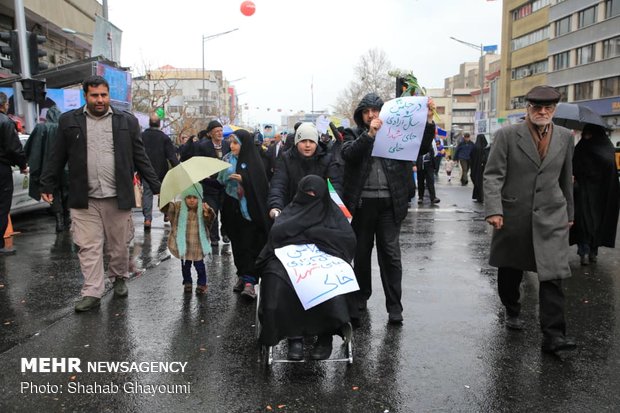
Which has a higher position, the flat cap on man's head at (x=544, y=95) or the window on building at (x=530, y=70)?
the window on building at (x=530, y=70)

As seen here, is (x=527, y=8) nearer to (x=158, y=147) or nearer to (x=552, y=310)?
(x=158, y=147)

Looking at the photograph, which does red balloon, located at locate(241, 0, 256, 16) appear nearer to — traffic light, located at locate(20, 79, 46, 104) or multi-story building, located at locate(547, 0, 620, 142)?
traffic light, located at locate(20, 79, 46, 104)

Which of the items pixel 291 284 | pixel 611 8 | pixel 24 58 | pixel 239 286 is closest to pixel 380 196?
pixel 291 284

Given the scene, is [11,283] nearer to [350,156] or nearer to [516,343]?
[350,156]

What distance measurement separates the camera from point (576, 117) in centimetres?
697

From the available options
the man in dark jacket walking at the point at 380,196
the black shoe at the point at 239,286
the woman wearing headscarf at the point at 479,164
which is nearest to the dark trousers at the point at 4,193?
the black shoe at the point at 239,286

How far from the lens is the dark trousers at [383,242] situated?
5066 millimetres

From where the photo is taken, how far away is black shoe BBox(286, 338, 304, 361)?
405cm

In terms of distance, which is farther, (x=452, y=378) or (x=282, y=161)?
(x=282, y=161)

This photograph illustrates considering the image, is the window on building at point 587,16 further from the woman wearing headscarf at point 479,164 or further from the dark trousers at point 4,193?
the dark trousers at point 4,193

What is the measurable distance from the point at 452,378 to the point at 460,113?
130m

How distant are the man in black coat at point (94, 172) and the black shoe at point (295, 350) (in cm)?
233

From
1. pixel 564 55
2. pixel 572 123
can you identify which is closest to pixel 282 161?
pixel 572 123

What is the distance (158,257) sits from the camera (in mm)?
7914
